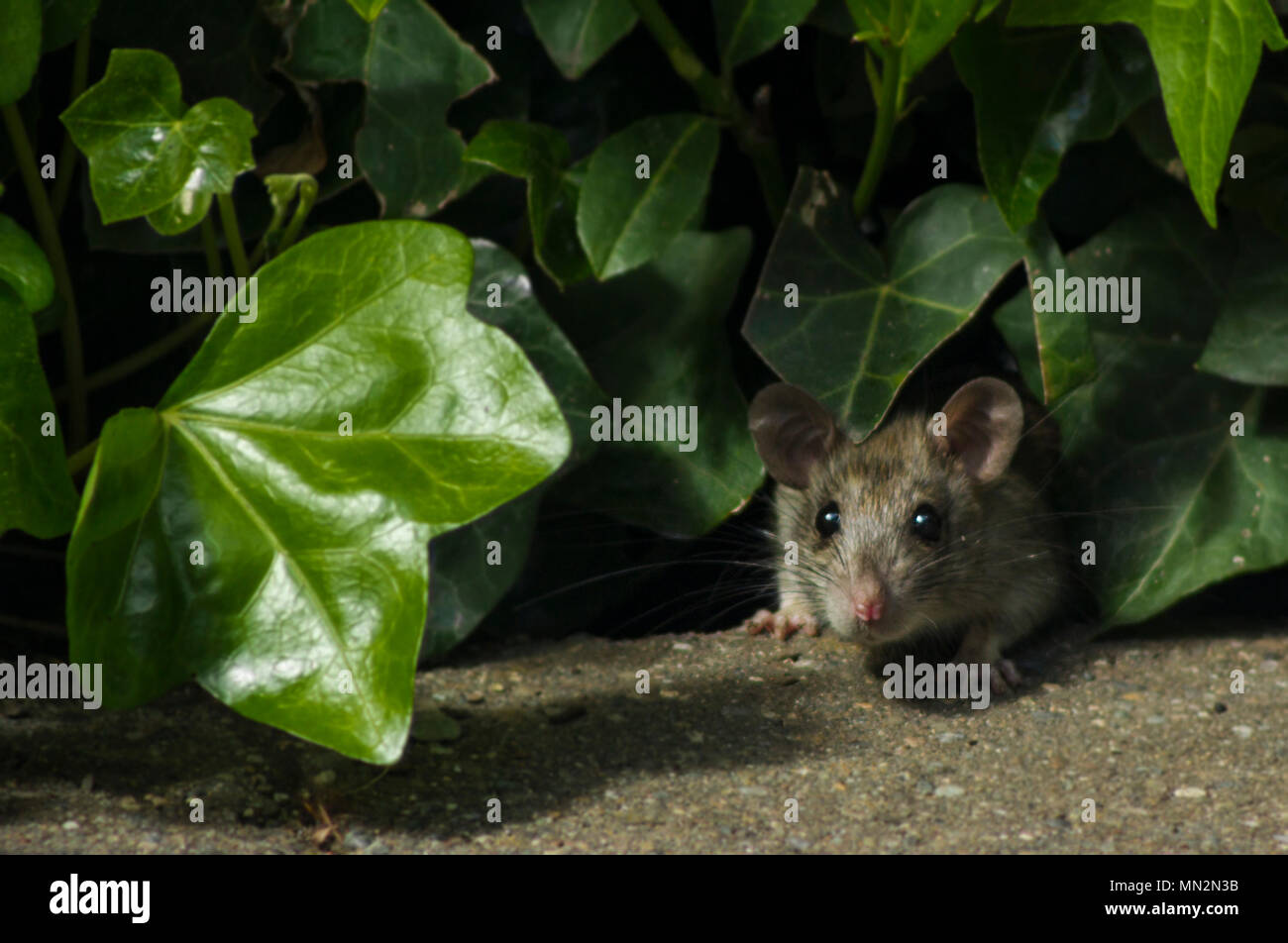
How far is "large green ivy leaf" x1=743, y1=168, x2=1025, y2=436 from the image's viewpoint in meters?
3.25

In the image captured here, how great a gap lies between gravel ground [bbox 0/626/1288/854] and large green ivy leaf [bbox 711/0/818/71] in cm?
160

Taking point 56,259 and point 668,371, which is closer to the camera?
point 56,259

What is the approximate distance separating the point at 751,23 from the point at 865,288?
0.76 m

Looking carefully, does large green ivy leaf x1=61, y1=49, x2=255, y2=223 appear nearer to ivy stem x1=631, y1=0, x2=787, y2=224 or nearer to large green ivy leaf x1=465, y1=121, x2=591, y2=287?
large green ivy leaf x1=465, y1=121, x2=591, y2=287

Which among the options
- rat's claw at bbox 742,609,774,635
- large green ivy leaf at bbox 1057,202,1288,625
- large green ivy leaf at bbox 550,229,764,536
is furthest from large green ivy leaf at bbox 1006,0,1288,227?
rat's claw at bbox 742,609,774,635

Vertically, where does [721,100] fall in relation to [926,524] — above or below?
above

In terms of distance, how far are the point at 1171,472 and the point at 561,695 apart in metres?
1.84

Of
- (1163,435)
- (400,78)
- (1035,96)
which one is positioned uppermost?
(400,78)

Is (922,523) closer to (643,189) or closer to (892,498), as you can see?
(892,498)

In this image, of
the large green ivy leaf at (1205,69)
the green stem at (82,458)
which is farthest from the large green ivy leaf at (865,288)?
the green stem at (82,458)

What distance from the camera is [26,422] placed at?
2457mm

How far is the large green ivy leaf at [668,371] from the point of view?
3635mm

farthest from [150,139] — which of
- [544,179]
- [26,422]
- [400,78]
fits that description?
[544,179]

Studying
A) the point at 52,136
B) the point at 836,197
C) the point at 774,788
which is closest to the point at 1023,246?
the point at 836,197
